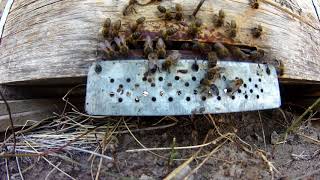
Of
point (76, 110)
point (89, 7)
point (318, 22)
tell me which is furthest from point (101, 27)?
point (318, 22)

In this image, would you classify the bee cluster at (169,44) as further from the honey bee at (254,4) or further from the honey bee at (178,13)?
the honey bee at (254,4)

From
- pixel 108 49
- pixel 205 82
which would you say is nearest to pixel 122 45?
pixel 108 49

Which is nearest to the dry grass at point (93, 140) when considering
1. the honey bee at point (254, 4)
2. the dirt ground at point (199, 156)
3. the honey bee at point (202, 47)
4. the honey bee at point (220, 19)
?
the dirt ground at point (199, 156)

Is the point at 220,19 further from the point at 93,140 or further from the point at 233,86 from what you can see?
the point at 93,140

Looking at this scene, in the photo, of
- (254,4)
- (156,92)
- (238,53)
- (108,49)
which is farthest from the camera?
(254,4)

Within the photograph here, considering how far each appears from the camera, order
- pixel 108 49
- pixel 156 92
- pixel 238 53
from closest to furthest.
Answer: pixel 156 92 → pixel 108 49 → pixel 238 53

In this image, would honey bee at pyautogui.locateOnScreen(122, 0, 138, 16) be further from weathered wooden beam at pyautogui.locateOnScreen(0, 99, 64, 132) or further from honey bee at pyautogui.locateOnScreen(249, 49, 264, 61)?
weathered wooden beam at pyautogui.locateOnScreen(0, 99, 64, 132)

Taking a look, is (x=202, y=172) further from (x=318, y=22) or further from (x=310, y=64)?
(x=318, y=22)

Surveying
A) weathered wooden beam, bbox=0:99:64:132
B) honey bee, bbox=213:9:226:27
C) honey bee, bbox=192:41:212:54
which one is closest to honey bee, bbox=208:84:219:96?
honey bee, bbox=192:41:212:54
